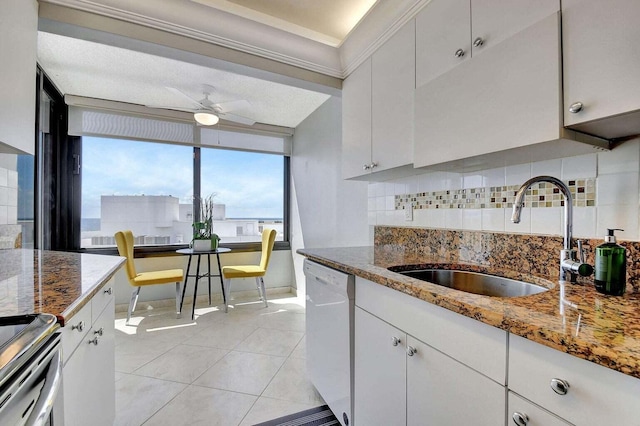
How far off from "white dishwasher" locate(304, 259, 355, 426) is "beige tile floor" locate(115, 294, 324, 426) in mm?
268

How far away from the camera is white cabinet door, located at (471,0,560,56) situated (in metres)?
0.94

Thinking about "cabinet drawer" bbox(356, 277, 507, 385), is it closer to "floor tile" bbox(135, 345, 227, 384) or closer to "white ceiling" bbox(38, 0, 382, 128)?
"floor tile" bbox(135, 345, 227, 384)

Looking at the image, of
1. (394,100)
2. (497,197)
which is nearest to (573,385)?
(497,197)

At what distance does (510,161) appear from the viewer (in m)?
1.27

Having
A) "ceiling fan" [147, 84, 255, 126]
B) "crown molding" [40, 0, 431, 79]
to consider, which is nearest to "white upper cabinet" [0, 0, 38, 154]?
"crown molding" [40, 0, 431, 79]

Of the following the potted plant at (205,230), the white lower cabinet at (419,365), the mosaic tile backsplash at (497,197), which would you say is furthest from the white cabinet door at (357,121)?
the potted plant at (205,230)

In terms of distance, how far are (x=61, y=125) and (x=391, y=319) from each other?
389cm

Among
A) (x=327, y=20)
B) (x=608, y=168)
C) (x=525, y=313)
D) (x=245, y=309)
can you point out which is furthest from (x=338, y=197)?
(x=525, y=313)

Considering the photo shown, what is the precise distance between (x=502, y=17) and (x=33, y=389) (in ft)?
5.53

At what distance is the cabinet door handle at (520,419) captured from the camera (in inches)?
25.3

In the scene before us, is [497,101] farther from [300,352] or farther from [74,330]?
[300,352]

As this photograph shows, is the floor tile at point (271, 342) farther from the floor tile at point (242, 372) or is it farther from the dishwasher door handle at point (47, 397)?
the dishwasher door handle at point (47, 397)

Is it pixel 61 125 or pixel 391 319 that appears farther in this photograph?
pixel 61 125

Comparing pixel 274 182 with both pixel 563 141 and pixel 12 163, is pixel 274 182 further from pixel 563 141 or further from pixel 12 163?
pixel 563 141
